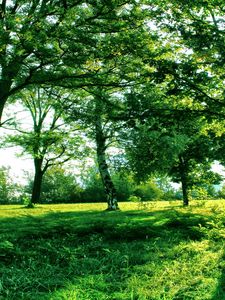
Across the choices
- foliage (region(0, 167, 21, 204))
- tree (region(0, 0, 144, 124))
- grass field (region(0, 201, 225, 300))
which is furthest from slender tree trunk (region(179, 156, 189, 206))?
foliage (region(0, 167, 21, 204))

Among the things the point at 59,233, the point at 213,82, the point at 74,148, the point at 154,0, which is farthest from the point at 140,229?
the point at 74,148

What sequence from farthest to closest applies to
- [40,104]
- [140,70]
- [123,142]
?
1. [40,104]
2. [123,142]
3. [140,70]

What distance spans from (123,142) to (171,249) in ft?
58.2

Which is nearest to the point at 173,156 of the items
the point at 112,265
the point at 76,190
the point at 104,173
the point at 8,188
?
the point at 104,173

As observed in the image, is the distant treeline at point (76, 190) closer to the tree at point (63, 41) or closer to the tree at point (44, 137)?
the tree at point (44, 137)

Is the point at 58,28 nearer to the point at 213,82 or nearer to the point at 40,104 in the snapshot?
the point at 213,82

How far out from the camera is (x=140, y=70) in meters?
14.5

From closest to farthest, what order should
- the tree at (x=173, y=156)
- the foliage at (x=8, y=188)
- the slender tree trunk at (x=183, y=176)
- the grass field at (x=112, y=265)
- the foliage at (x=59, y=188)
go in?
the grass field at (x=112, y=265), the tree at (x=173, y=156), the slender tree trunk at (x=183, y=176), the foliage at (x=59, y=188), the foliage at (x=8, y=188)

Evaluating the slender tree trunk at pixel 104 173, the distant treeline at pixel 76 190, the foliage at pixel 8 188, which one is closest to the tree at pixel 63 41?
the slender tree trunk at pixel 104 173

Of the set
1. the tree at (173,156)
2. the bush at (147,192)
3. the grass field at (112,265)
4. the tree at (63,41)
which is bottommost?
the grass field at (112,265)

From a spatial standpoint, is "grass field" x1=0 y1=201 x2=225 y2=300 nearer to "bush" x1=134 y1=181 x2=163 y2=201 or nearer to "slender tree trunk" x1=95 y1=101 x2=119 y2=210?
"slender tree trunk" x1=95 y1=101 x2=119 y2=210

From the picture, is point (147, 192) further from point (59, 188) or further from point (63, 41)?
point (63, 41)

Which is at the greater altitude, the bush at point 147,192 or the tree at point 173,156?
the tree at point 173,156

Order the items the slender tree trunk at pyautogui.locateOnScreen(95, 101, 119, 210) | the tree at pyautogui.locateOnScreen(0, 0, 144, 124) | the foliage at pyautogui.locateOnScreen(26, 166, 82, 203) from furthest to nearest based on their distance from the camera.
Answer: the foliage at pyautogui.locateOnScreen(26, 166, 82, 203), the slender tree trunk at pyautogui.locateOnScreen(95, 101, 119, 210), the tree at pyautogui.locateOnScreen(0, 0, 144, 124)
